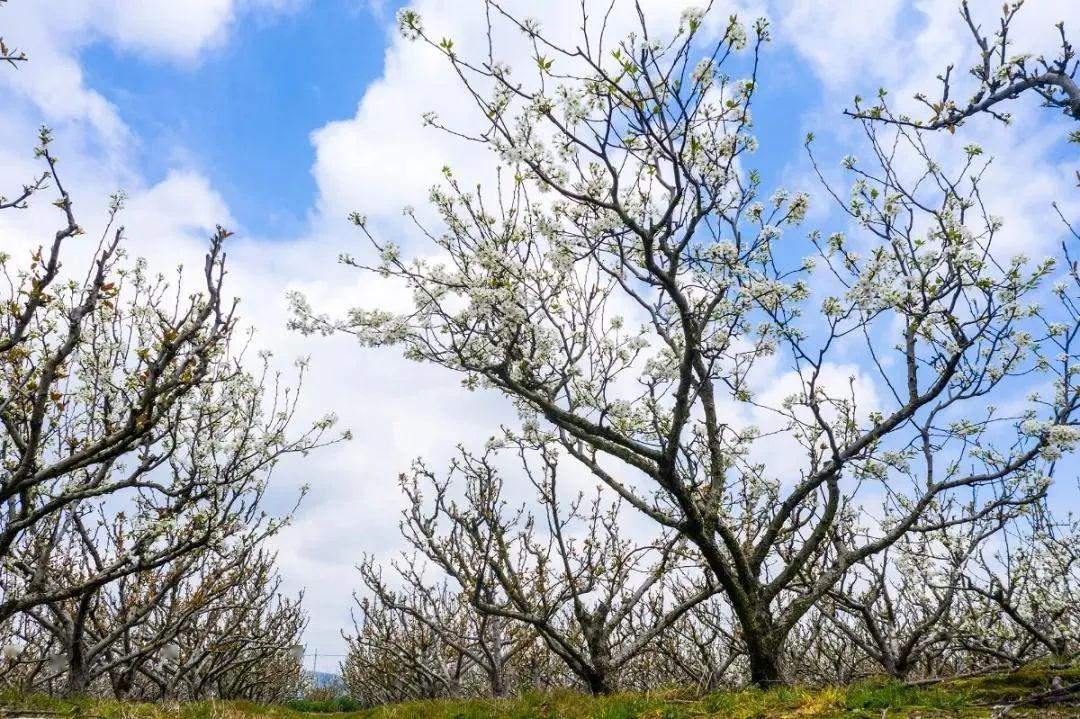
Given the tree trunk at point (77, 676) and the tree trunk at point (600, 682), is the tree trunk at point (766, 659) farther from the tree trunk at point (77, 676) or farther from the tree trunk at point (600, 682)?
the tree trunk at point (77, 676)

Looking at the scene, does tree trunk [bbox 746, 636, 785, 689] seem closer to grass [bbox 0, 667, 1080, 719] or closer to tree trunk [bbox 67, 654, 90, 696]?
grass [bbox 0, 667, 1080, 719]

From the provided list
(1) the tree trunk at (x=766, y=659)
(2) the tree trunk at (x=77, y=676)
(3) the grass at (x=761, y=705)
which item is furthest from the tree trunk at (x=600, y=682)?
(2) the tree trunk at (x=77, y=676)

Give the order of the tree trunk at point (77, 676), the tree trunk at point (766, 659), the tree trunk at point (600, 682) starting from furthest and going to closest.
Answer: the tree trunk at point (77, 676), the tree trunk at point (600, 682), the tree trunk at point (766, 659)

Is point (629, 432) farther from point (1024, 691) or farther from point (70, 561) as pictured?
point (70, 561)

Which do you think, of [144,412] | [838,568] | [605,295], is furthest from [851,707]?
[144,412]

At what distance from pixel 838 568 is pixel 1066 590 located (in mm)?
8562

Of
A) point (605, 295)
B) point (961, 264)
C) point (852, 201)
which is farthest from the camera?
point (605, 295)

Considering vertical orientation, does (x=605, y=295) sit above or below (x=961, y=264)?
above

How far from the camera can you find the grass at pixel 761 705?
258 inches

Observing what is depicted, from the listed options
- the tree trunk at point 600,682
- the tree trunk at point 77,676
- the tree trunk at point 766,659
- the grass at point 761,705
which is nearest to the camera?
the grass at point 761,705

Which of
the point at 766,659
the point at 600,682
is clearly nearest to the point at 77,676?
the point at 600,682

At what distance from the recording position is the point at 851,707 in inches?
266

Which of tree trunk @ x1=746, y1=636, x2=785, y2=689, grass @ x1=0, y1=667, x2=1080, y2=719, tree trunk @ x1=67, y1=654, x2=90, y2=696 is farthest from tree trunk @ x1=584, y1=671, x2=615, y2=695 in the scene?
tree trunk @ x1=67, y1=654, x2=90, y2=696

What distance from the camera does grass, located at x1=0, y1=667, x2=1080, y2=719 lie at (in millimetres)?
6551
